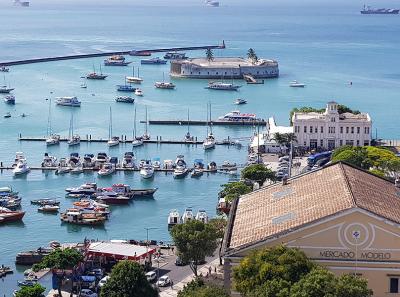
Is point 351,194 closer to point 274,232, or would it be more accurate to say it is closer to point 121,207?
point 274,232

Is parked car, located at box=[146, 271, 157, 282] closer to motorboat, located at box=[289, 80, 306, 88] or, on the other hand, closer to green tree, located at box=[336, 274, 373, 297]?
green tree, located at box=[336, 274, 373, 297]

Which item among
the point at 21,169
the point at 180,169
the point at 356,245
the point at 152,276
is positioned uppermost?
the point at 356,245

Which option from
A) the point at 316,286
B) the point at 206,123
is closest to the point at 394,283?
the point at 316,286

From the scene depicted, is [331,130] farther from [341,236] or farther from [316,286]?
[316,286]

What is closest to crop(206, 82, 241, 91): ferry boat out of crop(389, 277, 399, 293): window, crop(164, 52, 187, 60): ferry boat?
crop(164, 52, 187, 60): ferry boat

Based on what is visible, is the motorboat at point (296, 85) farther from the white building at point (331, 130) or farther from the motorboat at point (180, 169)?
the motorboat at point (180, 169)

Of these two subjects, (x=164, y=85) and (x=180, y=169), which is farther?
(x=164, y=85)

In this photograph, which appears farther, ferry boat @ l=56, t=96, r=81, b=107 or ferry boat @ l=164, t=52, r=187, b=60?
ferry boat @ l=164, t=52, r=187, b=60
